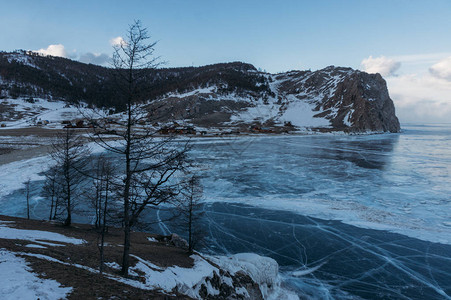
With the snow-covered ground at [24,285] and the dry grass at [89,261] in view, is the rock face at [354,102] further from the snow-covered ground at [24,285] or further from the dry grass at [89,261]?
the snow-covered ground at [24,285]

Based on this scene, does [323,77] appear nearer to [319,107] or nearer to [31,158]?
[319,107]

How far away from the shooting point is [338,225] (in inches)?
703

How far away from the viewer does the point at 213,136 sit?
82.8 meters

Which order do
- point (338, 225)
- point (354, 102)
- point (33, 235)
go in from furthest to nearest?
1. point (354, 102)
2. point (338, 225)
3. point (33, 235)

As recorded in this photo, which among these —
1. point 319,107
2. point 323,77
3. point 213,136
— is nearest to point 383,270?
point 213,136

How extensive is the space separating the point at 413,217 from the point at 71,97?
22.2 m

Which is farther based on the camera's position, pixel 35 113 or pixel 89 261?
pixel 35 113

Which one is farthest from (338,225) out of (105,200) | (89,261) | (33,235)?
(33,235)

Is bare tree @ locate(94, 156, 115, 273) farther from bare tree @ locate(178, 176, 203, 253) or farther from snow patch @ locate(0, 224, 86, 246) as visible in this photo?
bare tree @ locate(178, 176, 203, 253)

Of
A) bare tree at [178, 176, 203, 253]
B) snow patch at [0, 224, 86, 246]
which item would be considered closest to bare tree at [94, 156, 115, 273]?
snow patch at [0, 224, 86, 246]

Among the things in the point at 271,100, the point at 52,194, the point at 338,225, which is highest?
the point at 271,100

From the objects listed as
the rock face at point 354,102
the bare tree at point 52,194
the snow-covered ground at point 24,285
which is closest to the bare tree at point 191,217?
the snow-covered ground at point 24,285

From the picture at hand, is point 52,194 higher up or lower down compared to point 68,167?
lower down

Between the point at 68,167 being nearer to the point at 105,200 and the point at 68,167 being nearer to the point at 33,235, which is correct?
the point at 105,200
